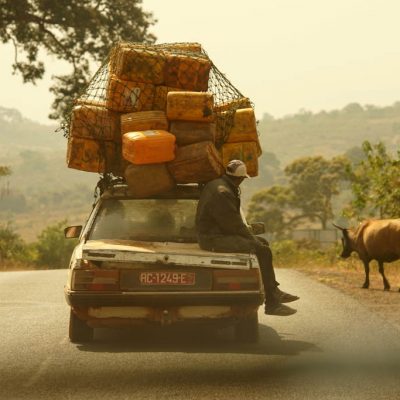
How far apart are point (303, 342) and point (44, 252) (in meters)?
36.3

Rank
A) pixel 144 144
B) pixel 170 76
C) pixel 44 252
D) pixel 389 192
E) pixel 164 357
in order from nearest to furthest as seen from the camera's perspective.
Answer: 1. pixel 164 357
2. pixel 144 144
3. pixel 170 76
4. pixel 389 192
5. pixel 44 252

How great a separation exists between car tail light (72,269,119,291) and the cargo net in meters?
2.03

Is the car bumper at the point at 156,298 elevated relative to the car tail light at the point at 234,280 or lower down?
lower down

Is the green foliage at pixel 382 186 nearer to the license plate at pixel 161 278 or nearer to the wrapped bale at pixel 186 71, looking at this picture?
the wrapped bale at pixel 186 71

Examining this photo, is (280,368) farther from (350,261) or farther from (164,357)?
(350,261)

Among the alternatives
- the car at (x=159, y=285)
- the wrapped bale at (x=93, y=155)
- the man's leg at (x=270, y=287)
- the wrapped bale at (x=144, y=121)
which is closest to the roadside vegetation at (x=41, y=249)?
the wrapped bale at (x=93, y=155)

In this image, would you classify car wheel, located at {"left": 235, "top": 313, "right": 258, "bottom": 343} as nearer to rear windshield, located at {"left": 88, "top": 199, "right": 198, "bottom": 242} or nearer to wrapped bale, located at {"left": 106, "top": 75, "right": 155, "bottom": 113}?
rear windshield, located at {"left": 88, "top": 199, "right": 198, "bottom": 242}

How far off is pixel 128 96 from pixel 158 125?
62 centimetres

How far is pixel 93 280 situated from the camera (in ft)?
25.7

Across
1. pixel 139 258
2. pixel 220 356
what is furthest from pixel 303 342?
pixel 139 258

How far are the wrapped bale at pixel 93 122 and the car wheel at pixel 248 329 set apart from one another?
2.74 m

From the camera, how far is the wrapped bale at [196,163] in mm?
8781

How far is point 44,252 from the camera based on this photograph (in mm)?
43750

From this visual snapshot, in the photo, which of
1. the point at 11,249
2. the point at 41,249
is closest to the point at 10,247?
the point at 11,249
